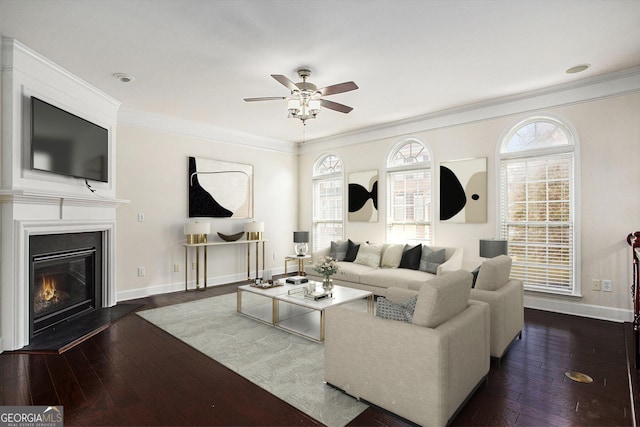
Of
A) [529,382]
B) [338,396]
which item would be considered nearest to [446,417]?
[338,396]

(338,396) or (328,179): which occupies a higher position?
(328,179)

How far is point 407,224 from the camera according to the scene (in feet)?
19.6


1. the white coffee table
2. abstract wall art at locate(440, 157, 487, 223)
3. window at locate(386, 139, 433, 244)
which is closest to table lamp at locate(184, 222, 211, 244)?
the white coffee table

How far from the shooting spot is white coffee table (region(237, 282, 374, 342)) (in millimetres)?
3641

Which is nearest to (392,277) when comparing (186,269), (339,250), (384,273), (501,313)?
(384,273)

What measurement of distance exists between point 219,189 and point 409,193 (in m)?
3.48

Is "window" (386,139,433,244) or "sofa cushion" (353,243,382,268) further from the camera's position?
"window" (386,139,433,244)

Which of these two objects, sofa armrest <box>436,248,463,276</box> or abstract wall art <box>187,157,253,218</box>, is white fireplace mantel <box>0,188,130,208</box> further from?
sofa armrest <box>436,248,463,276</box>

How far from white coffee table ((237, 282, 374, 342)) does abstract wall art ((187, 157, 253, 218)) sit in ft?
7.08

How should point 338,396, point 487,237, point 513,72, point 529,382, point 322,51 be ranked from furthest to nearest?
point 487,237 → point 513,72 → point 322,51 → point 529,382 → point 338,396

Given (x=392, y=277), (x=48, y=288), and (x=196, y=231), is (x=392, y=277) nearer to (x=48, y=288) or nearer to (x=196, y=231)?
(x=196, y=231)

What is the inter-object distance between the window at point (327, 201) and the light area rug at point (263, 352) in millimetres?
2635

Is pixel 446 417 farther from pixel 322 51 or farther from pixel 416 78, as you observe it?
pixel 416 78

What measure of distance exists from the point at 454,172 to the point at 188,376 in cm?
456
